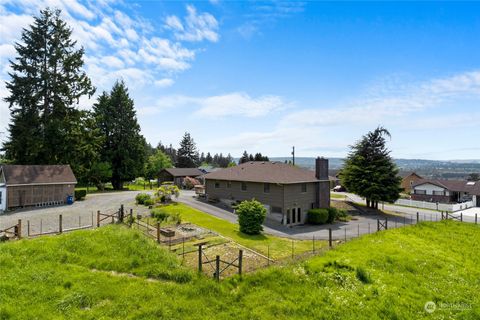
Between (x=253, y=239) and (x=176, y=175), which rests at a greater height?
(x=176, y=175)

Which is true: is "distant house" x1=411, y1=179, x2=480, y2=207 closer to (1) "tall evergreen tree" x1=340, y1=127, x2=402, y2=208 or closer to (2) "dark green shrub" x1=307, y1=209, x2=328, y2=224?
(1) "tall evergreen tree" x1=340, y1=127, x2=402, y2=208

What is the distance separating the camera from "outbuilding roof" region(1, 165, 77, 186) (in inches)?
1169

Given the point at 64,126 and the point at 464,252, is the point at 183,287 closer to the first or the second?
the point at 464,252

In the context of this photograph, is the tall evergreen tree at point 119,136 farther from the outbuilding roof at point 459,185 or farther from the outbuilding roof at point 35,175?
the outbuilding roof at point 459,185

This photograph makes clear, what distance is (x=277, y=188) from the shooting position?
28.9m

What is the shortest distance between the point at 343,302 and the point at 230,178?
2219cm

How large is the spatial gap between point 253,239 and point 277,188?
895 centimetres

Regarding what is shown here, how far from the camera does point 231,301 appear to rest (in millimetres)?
12367

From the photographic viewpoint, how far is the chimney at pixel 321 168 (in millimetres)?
32844

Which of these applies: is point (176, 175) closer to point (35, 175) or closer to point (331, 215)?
point (35, 175)

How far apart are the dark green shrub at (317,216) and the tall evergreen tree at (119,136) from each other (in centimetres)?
3554

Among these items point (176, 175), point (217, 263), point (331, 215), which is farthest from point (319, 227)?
point (176, 175)

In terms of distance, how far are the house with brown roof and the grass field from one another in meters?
11.0

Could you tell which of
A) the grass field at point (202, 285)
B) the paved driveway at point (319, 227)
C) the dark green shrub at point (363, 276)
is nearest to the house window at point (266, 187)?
the paved driveway at point (319, 227)
